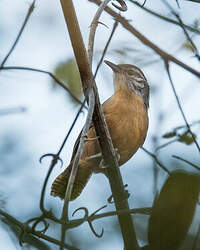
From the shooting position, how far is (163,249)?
1.55 metres

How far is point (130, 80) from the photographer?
5.05 m

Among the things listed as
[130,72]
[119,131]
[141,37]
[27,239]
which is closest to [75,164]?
[27,239]

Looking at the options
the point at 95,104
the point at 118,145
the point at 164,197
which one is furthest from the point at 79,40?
the point at 118,145

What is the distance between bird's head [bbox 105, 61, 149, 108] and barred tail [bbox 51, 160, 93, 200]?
1.06m

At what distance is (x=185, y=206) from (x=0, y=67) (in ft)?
6.46

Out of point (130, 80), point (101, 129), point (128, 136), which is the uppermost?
point (101, 129)

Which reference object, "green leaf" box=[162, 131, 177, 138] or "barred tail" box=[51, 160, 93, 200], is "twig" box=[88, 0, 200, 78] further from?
"barred tail" box=[51, 160, 93, 200]

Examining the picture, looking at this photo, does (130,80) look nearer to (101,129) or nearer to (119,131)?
(119,131)

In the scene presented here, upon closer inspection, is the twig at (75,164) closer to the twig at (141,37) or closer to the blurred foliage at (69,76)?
the twig at (141,37)

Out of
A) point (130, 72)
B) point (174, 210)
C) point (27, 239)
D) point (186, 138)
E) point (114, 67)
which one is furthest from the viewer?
point (130, 72)

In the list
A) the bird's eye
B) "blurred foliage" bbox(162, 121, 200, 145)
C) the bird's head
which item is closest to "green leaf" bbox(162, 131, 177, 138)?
"blurred foliage" bbox(162, 121, 200, 145)

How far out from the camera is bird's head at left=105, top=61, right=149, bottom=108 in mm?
4977

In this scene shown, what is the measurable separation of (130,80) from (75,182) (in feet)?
4.73

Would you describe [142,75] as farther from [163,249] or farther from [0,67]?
[163,249]
